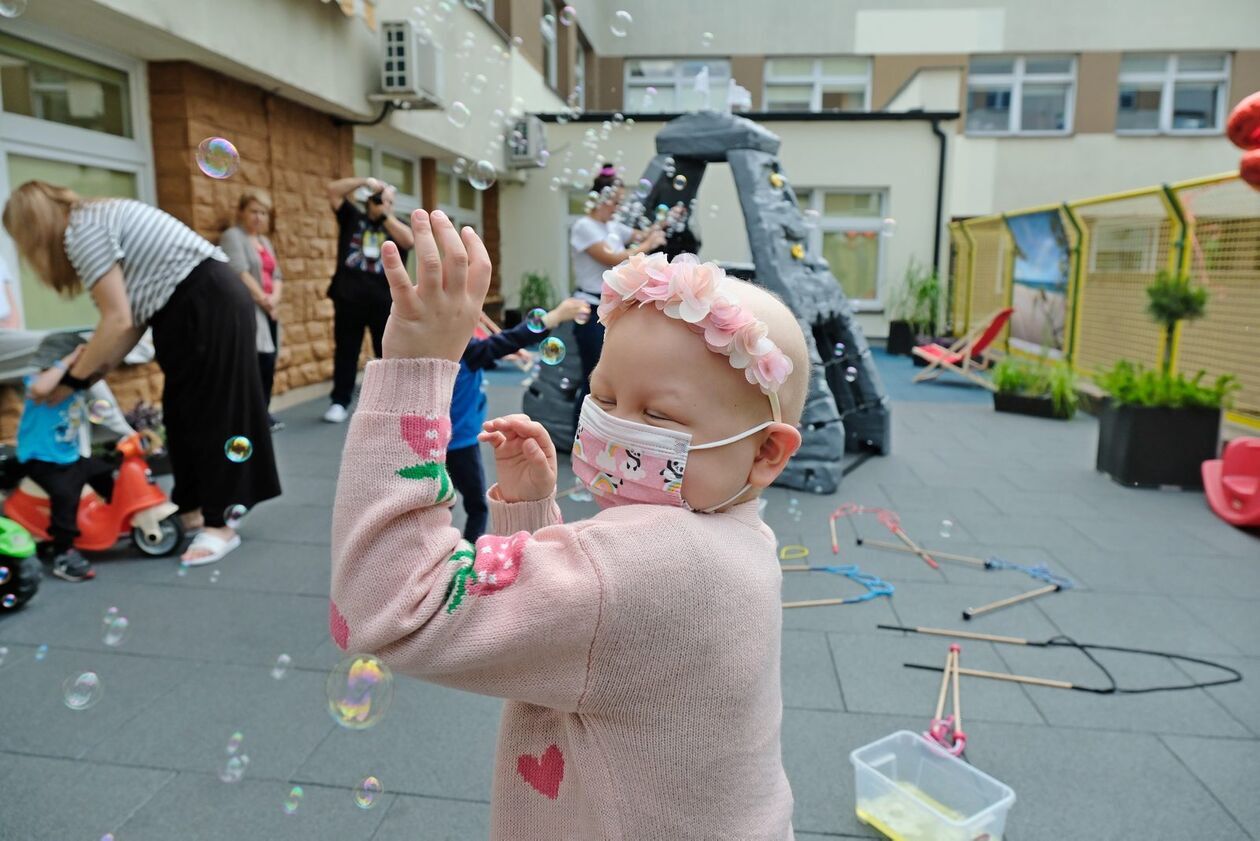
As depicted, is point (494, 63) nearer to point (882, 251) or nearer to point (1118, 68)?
point (882, 251)

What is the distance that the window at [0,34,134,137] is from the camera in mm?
4969

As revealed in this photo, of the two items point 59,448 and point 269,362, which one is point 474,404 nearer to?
point 59,448

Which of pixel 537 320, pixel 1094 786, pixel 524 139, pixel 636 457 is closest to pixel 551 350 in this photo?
pixel 537 320

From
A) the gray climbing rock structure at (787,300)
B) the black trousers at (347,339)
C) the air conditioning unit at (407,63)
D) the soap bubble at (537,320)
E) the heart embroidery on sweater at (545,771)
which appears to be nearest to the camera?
the heart embroidery on sweater at (545,771)

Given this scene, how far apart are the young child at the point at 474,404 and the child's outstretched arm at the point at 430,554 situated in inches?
74.1

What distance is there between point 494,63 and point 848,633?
31.2 ft

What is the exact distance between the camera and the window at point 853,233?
46.7 ft

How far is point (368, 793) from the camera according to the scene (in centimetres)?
207

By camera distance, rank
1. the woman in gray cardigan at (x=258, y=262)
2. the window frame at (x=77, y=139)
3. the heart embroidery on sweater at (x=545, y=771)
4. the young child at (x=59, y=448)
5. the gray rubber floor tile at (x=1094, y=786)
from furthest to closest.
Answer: the woman in gray cardigan at (x=258, y=262), the window frame at (x=77, y=139), the young child at (x=59, y=448), the gray rubber floor tile at (x=1094, y=786), the heart embroidery on sweater at (x=545, y=771)

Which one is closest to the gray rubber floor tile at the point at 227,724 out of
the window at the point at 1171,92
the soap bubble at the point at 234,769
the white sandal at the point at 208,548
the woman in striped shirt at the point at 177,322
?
the soap bubble at the point at 234,769

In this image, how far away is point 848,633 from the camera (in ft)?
10.8

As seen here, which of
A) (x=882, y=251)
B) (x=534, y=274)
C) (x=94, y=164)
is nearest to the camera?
(x=94, y=164)

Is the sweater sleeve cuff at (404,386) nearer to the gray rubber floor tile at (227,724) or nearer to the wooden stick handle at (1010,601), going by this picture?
the gray rubber floor tile at (227,724)

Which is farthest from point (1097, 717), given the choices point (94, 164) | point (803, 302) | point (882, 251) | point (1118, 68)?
point (1118, 68)
